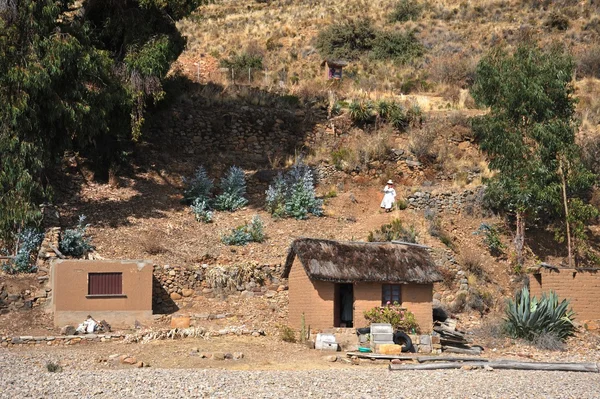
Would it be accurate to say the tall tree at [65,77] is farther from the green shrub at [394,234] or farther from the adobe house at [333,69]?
the adobe house at [333,69]

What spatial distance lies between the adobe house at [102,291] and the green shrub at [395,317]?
6.20 m

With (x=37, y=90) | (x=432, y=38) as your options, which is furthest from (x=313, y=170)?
(x=432, y=38)

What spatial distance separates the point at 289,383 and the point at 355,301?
21.6ft

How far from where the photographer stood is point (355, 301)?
67.4ft

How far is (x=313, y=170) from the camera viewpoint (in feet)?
106

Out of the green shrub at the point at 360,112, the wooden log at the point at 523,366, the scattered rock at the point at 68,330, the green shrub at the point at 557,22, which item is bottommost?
the wooden log at the point at 523,366

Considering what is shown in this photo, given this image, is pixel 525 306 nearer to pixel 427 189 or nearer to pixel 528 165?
pixel 528 165

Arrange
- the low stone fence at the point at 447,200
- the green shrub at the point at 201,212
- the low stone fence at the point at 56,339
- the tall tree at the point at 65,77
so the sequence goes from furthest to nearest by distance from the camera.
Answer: the low stone fence at the point at 447,200, the green shrub at the point at 201,212, the tall tree at the point at 65,77, the low stone fence at the point at 56,339

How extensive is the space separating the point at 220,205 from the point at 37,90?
794cm

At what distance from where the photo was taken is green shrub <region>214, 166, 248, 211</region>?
29.1 m

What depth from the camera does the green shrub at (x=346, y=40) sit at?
51094mm

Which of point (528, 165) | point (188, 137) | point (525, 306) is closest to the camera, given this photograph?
point (525, 306)

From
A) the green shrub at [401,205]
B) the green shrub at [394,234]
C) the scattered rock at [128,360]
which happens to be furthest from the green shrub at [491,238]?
the scattered rock at [128,360]

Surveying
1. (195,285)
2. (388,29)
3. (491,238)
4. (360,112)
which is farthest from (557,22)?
(195,285)
